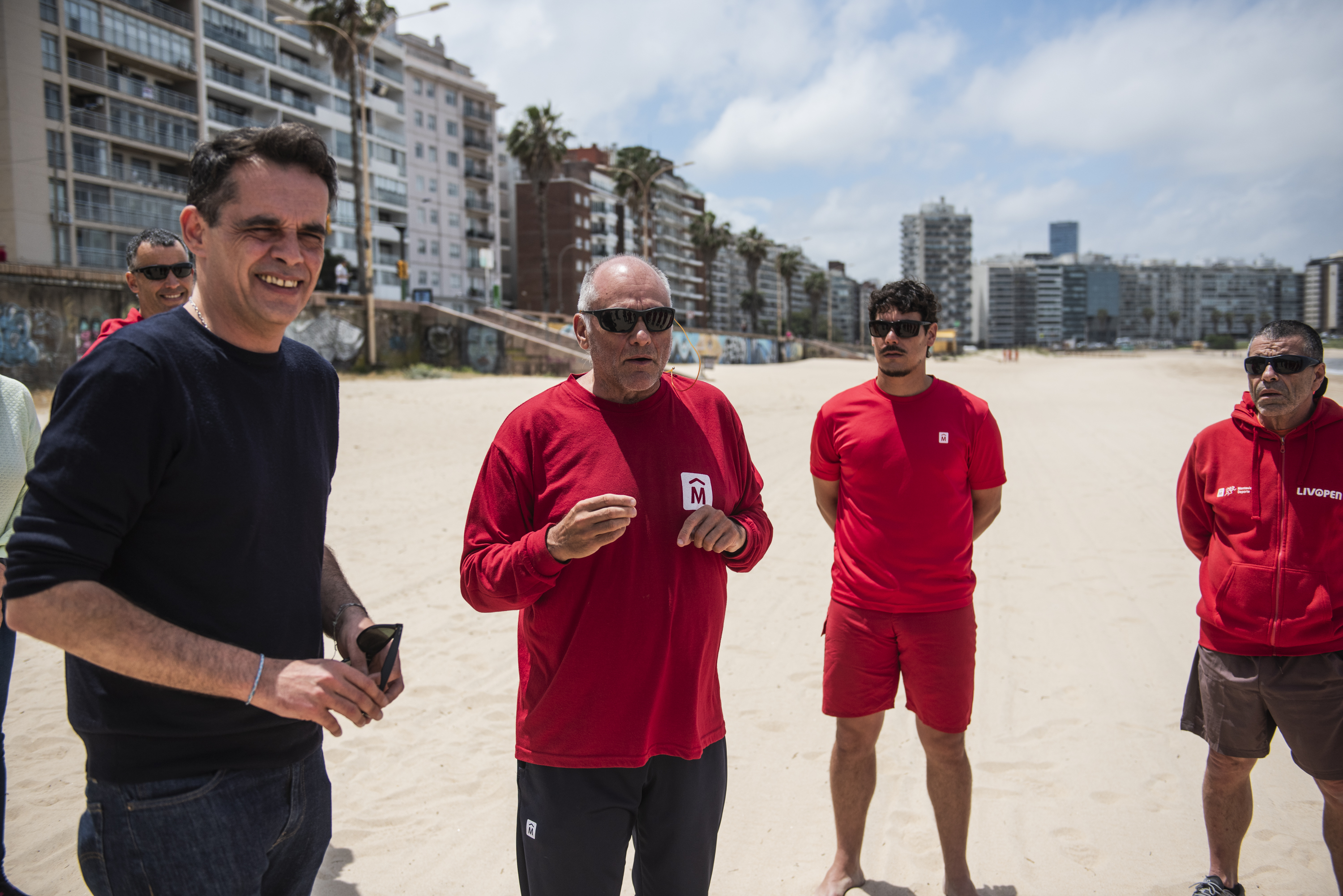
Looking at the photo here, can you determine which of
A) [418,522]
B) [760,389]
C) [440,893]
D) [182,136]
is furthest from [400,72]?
[440,893]

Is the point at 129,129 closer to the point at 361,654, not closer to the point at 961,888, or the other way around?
the point at 361,654

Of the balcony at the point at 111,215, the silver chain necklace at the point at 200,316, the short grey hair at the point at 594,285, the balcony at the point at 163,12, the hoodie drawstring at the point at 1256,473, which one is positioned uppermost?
the balcony at the point at 163,12

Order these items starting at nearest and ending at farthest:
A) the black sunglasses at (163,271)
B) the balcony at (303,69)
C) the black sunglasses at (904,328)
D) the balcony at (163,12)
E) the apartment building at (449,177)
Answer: the black sunglasses at (904,328) < the black sunglasses at (163,271) < the balcony at (163,12) < the balcony at (303,69) < the apartment building at (449,177)

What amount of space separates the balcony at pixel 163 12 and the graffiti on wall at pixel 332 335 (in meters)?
29.0

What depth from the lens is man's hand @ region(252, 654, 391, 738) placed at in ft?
5.27

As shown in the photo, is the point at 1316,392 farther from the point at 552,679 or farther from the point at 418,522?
the point at 418,522

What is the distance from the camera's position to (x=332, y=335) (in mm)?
31672

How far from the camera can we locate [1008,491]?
37.7 feet

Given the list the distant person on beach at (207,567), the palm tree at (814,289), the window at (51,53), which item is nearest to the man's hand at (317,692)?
the distant person on beach at (207,567)

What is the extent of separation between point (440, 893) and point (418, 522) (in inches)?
265

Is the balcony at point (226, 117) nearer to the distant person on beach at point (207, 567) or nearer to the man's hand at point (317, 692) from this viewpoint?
the distant person on beach at point (207, 567)

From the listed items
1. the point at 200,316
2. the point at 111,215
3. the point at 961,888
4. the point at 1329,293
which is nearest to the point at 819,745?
the point at 961,888

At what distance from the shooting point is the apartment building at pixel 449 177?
222 feet

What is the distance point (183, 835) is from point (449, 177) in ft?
250
